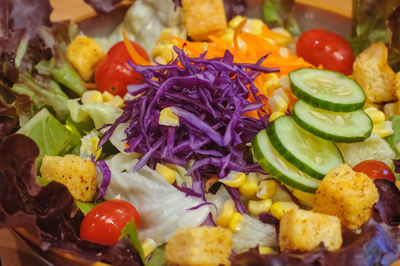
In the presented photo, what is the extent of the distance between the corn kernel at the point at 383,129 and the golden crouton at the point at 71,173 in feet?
6.53

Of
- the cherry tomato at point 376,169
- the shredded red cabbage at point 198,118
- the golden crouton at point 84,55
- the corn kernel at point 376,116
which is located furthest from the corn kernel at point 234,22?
the cherry tomato at point 376,169

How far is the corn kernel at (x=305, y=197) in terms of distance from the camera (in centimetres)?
288

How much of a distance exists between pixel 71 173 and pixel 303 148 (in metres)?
1.43

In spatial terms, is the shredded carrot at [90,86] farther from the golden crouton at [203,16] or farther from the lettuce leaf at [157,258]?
the lettuce leaf at [157,258]

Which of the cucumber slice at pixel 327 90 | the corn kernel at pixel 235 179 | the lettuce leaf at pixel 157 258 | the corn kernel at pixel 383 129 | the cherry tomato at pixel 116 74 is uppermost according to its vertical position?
the cucumber slice at pixel 327 90

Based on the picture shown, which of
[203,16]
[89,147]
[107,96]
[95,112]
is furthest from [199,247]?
[203,16]

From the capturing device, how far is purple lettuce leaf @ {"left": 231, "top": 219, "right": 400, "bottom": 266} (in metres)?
2.30

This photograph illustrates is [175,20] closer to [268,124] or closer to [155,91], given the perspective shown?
[155,91]

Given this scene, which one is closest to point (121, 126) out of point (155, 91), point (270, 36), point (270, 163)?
point (155, 91)

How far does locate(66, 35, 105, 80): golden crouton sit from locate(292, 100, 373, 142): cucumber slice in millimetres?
1893

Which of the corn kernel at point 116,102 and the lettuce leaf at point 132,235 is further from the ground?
the corn kernel at point 116,102

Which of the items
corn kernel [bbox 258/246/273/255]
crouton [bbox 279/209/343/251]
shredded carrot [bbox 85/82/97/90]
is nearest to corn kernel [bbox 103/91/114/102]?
shredded carrot [bbox 85/82/97/90]

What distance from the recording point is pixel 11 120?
3.33m

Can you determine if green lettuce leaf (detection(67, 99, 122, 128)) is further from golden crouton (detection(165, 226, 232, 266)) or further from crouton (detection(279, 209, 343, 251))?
crouton (detection(279, 209, 343, 251))
